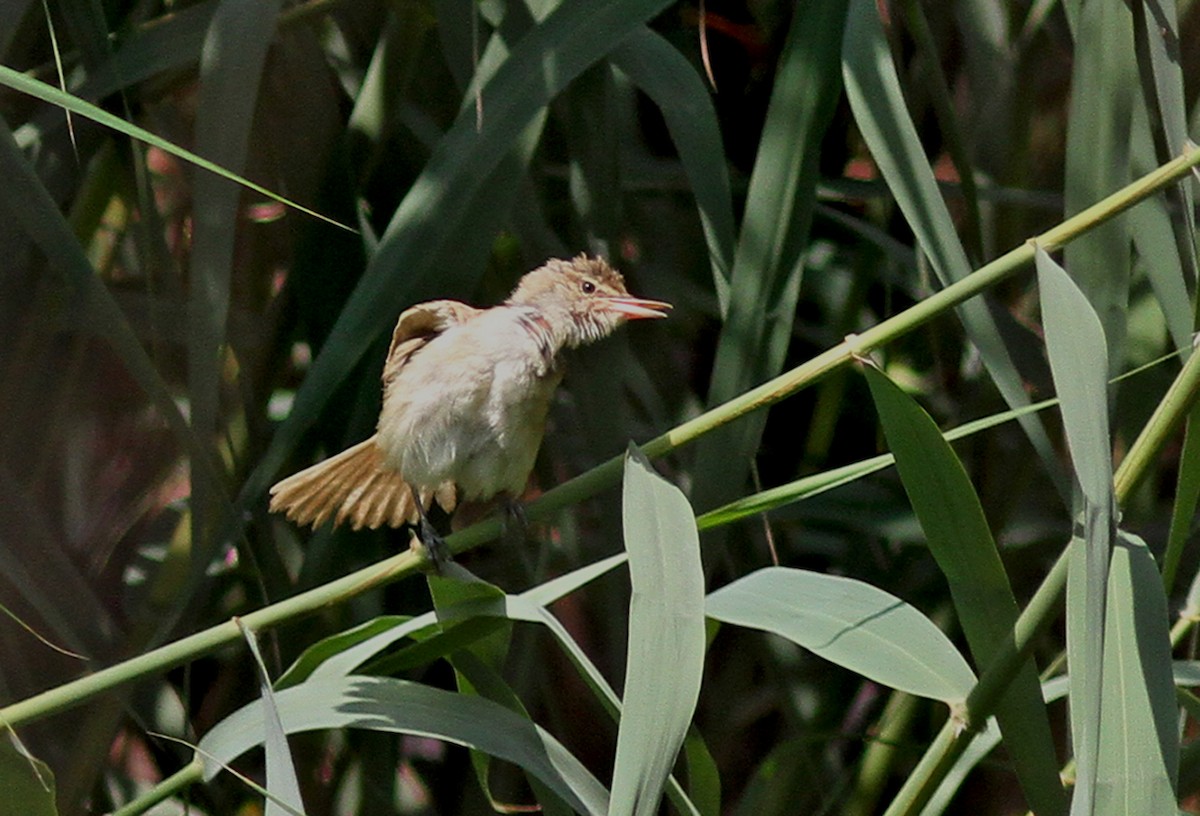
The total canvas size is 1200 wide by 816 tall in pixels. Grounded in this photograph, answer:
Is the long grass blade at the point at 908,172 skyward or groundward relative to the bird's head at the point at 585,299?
skyward

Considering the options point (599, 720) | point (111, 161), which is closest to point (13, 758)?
point (111, 161)

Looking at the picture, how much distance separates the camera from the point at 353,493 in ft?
5.43

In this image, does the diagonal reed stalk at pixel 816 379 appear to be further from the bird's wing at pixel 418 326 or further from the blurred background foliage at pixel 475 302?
the bird's wing at pixel 418 326

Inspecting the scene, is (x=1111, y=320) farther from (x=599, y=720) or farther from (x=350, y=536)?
(x=599, y=720)

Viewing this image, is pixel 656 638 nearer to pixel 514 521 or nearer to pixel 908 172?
pixel 908 172

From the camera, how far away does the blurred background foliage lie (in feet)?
4.42

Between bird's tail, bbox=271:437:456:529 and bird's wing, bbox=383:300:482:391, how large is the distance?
92 millimetres

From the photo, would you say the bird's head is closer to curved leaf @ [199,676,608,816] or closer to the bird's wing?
the bird's wing

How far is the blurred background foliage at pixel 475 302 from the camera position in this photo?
135 cm

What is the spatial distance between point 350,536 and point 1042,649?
916 millimetres

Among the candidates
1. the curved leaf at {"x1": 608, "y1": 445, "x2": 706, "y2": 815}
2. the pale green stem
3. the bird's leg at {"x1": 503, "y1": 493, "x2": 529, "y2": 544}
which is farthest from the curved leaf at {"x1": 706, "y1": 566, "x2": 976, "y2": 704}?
the bird's leg at {"x1": 503, "y1": 493, "x2": 529, "y2": 544}

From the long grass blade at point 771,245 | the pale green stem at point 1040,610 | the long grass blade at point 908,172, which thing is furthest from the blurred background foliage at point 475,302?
the pale green stem at point 1040,610

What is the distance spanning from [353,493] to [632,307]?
38 centimetres

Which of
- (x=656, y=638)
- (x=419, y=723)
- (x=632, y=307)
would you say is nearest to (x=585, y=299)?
(x=632, y=307)
